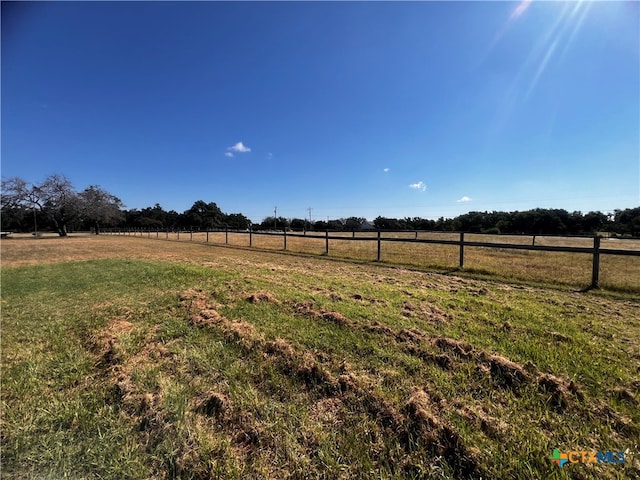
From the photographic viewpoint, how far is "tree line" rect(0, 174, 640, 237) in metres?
42.9

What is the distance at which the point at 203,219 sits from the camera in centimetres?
10788

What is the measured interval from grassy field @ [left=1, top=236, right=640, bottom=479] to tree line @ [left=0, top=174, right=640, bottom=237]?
15.4m

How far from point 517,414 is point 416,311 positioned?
2.43 m

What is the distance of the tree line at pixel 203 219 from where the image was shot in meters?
42.9

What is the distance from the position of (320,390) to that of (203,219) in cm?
11455

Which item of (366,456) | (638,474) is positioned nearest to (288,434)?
(366,456)

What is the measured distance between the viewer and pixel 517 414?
7.77ft

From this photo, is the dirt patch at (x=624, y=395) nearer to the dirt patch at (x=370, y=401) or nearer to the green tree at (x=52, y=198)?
the dirt patch at (x=370, y=401)

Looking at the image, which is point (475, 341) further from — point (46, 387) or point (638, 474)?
point (46, 387)

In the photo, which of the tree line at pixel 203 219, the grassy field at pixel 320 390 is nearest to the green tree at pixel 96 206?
the tree line at pixel 203 219

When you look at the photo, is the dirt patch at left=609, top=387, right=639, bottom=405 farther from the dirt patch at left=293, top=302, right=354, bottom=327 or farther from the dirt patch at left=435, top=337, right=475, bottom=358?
the dirt patch at left=293, top=302, right=354, bottom=327

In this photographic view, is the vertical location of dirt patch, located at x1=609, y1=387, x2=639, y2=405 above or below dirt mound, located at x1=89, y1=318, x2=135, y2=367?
above
